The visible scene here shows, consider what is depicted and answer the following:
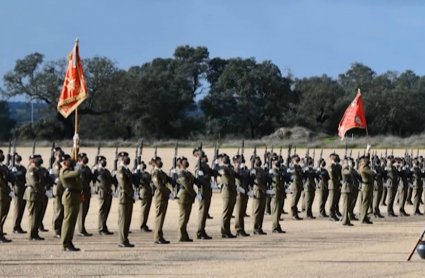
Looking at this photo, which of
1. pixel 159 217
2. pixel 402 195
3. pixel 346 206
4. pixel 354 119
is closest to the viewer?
pixel 159 217

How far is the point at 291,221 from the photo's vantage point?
73.4 ft

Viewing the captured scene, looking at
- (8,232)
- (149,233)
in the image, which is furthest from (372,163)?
(8,232)

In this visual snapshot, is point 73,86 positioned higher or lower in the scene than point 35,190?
higher

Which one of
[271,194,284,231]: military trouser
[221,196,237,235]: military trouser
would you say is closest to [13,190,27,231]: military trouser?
[221,196,237,235]: military trouser

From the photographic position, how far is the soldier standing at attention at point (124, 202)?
52.6 feet

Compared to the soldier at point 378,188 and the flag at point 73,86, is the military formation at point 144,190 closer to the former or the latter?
the flag at point 73,86

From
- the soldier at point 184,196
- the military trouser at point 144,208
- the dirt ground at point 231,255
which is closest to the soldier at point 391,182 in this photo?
the dirt ground at point 231,255

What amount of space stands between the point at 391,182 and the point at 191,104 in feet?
117

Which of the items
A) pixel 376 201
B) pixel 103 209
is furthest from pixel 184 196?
pixel 376 201

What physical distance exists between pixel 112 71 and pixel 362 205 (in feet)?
128

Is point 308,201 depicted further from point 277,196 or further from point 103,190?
point 103,190

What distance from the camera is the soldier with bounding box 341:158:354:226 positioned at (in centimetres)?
2148

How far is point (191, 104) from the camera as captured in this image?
198ft

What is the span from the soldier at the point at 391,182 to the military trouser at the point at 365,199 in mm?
3144
